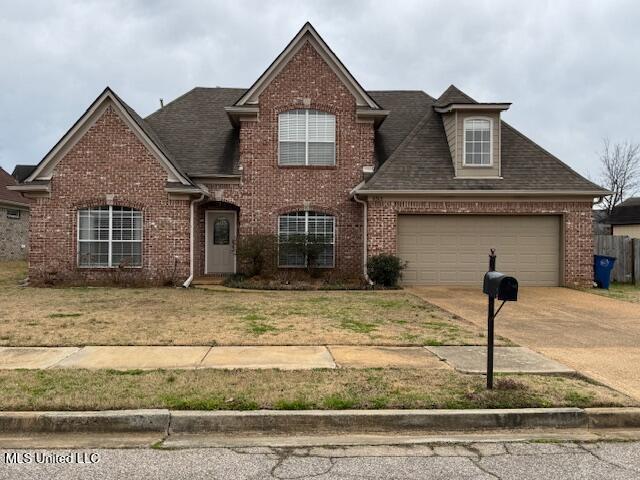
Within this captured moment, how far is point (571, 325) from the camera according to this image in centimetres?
981

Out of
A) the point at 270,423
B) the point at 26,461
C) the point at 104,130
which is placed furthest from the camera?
the point at 104,130

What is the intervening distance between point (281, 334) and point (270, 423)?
3675 millimetres

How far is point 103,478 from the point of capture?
149 inches

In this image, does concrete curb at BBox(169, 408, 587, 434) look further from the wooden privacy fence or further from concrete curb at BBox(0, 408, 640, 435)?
the wooden privacy fence

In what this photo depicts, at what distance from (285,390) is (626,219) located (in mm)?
44326

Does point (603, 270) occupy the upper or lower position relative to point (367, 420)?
upper

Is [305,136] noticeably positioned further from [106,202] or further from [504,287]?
[504,287]

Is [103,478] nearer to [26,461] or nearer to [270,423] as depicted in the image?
[26,461]

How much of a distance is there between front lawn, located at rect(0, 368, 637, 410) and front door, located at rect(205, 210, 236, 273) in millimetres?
12462

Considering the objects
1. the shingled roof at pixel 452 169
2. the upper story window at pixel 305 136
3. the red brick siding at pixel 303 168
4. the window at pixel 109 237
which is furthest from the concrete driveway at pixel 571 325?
the window at pixel 109 237

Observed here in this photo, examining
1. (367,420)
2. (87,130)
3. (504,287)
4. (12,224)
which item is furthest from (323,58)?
(12,224)

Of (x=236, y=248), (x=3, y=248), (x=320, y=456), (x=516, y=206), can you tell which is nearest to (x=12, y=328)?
(x=320, y=456)

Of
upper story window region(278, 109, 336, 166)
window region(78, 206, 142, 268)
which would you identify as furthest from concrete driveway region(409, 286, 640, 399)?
window region(78, 206, 142, 268)

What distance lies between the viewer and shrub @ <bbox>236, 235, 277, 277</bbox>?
53.8ft
